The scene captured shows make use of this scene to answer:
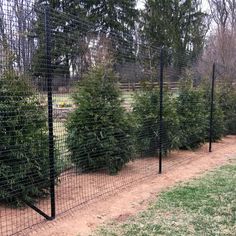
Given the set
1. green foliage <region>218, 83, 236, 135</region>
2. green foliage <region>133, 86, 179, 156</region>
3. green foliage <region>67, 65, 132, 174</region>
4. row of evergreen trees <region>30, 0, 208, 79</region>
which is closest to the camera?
green foliage <region>67, 65, 132, 174</region>

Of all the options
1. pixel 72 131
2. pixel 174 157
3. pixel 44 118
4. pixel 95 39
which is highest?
pixel 95 39

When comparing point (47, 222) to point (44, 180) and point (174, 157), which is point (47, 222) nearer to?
point (44, 180)

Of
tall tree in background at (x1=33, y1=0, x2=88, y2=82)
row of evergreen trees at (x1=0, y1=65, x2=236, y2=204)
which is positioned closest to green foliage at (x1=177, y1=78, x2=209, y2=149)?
row of evergreen trees at (x1=0, y1=65, x2=236, y2=204)

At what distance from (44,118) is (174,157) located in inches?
162

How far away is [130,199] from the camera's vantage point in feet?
16.4

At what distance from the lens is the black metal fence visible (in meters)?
4.03

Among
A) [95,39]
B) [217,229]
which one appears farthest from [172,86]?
[217,229]

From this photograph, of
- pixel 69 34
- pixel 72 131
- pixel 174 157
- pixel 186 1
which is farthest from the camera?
pixel 186 1

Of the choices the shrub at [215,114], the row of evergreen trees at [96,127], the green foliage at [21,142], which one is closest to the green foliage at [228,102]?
the row of evergreen trees at [96,127]

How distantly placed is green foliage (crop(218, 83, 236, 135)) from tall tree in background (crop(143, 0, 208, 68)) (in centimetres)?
2007

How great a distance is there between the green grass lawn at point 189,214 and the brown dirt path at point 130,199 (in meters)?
0.21

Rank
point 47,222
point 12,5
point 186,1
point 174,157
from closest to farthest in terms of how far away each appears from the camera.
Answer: point 12,5
point 47,222
point 174,157
point 186,1

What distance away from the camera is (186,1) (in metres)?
34.6

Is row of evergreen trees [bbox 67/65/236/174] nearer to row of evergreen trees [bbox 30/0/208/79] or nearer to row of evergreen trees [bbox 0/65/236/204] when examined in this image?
row of evergreen trees [bbox 0/65/236/204]
